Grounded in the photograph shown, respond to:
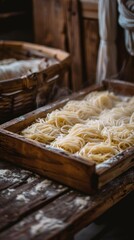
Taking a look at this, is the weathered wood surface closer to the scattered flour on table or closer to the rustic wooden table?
the rustic wooden table

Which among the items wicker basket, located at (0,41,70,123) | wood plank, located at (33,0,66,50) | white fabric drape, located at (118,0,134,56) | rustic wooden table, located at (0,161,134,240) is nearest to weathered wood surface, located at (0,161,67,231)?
rustic wooden table, located at (0,161,134,240)

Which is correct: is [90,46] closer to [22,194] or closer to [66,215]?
[22,194]

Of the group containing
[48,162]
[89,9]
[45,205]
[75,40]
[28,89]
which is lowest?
[45,205]

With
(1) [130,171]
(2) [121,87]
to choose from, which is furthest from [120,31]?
(1) [130,171]

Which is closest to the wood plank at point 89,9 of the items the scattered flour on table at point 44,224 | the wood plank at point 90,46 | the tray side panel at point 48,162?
the wood plank at point 90,46

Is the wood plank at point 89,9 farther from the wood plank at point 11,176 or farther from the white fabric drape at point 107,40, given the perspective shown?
the wood plank at point 11,176

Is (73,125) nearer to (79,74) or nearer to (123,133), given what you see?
(123,133)

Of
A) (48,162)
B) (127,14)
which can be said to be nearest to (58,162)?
(48,162)
